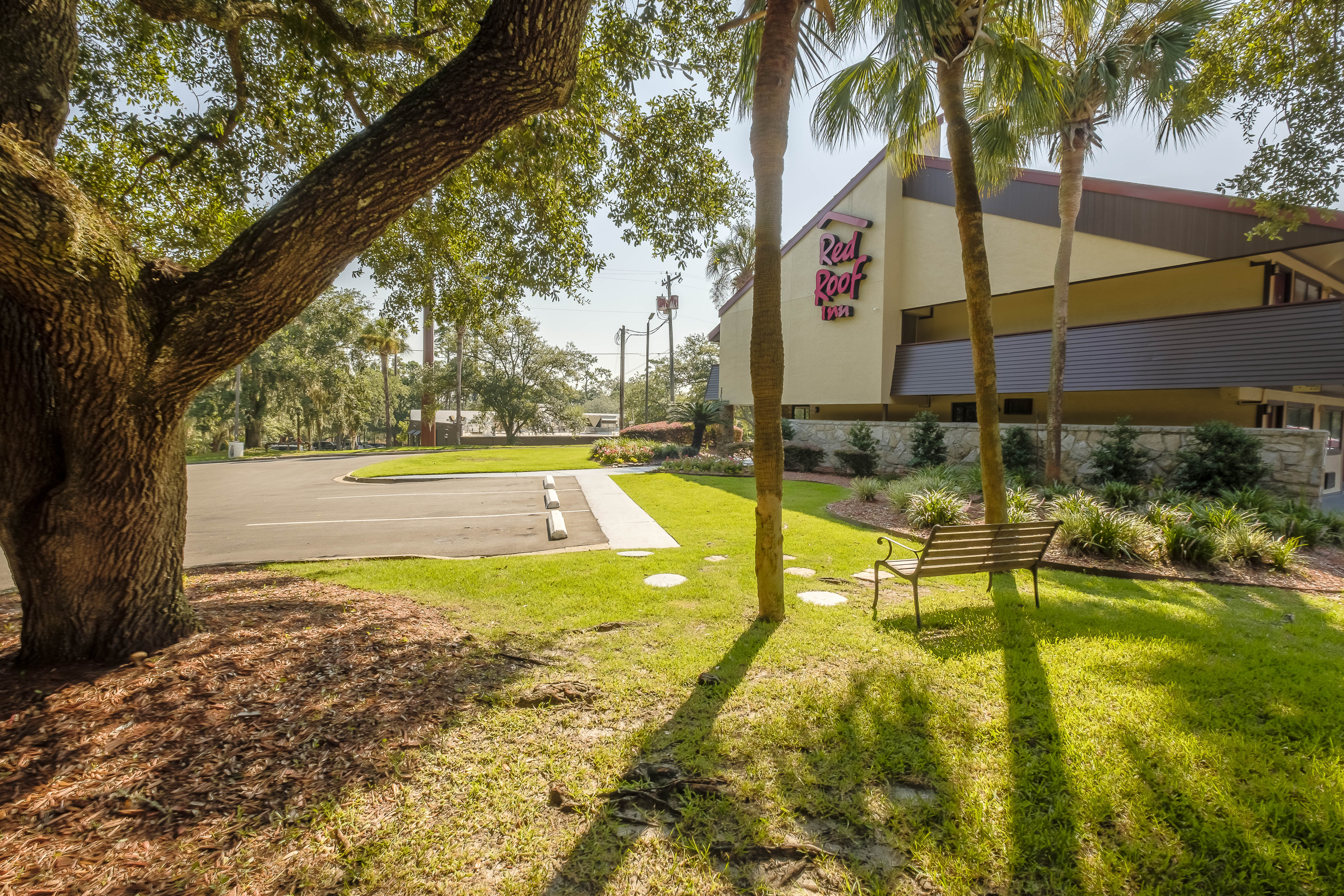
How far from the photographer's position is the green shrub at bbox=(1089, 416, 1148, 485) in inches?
428

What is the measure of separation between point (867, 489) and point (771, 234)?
814 centimetres

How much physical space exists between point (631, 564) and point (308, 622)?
3.36 metres

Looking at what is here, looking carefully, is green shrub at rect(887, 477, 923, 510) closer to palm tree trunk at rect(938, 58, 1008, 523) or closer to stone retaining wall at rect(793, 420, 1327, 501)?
stone retaining wall at rect(793, 420, 1327, 501)

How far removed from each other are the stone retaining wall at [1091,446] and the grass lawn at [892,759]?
526cm

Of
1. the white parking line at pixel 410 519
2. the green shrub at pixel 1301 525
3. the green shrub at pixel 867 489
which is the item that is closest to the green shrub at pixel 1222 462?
the green shrub at pixel 1301 525

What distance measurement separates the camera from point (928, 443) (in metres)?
14.6

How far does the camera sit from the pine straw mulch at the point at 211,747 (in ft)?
6.40

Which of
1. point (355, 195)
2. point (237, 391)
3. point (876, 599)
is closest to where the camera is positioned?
point (355, 195)

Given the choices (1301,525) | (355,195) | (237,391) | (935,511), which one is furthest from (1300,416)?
(237,391)

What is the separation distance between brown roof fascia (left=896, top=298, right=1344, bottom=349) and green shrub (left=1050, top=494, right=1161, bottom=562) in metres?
4.09

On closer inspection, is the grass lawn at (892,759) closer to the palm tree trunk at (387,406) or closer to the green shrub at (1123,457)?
the green shrub at (1123,457)

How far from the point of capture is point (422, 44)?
543 cm

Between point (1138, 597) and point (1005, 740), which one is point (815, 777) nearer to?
point (1005, 740)

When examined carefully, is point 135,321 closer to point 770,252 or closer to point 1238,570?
point 770,252
